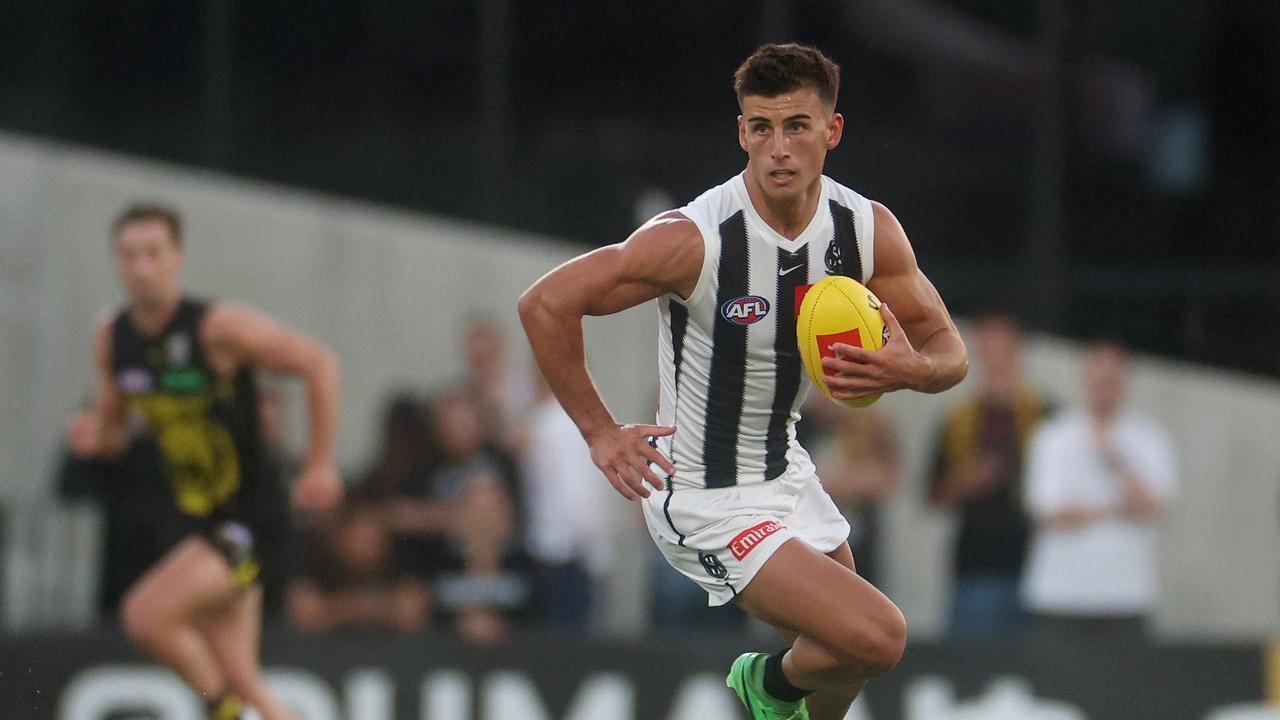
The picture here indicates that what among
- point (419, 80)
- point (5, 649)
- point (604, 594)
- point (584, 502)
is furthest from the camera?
point (419, 80)

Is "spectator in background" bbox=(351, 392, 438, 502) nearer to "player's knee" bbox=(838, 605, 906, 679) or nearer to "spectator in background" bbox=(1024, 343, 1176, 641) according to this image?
"spectator in background" bbox=(1024, 343, 1176, 641)

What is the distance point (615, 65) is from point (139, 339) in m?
5.18

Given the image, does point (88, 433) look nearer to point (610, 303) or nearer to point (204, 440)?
point (204, 440)

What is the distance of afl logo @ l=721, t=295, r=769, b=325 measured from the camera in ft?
20.1

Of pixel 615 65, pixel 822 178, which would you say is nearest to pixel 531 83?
pixel 615 65

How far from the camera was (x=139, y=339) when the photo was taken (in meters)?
8.98

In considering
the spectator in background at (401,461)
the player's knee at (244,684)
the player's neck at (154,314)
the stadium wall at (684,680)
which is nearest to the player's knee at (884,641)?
the player's knee at (244,684)

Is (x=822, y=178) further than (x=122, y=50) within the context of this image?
No

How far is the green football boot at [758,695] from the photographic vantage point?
6.44 metres

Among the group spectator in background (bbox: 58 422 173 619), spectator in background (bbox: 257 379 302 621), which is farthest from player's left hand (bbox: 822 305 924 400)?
spectator in background (bbox: 58 422 173 619)

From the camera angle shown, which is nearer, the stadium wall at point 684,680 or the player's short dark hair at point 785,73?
the player's short dark hair at point 785,73

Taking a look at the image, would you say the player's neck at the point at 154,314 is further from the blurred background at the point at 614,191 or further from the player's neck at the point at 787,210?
the player's neck at the point at 787,210

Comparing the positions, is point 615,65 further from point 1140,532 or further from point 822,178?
point 822,178

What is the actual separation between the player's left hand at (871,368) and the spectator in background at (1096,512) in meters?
4.68
